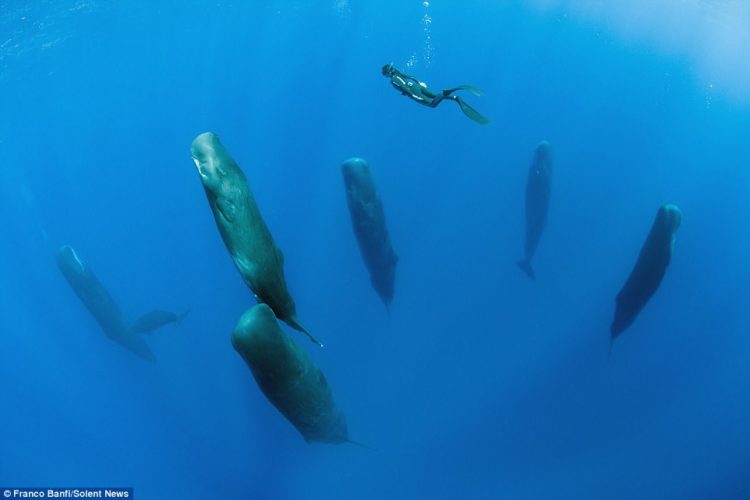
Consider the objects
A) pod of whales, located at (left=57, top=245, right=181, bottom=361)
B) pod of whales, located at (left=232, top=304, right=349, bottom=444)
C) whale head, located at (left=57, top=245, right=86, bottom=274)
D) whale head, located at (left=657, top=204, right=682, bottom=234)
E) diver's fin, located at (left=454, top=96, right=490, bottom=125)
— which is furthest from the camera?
whale head, located at (left=57, top=245, right=86, bottom=274)

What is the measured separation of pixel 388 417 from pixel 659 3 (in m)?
24.4

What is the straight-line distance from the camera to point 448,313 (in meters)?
10.1

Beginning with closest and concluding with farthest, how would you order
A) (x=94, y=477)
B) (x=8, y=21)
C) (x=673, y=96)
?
1. (x=94, y=477)
2. (x=8, y=21)
3. (x=673, y=96)

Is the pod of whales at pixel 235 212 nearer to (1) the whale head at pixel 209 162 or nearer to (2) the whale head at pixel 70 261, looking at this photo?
(1) the whale head at pixel 209 162

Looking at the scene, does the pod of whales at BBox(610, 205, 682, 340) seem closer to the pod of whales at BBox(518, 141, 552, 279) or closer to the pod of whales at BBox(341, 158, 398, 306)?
the pod of whales at BBox(518, 141, 552, 279)

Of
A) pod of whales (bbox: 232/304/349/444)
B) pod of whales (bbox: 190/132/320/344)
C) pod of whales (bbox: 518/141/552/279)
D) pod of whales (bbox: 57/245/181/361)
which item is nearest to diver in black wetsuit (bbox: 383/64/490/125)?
pod of whales (bbox: 190/132/320/344)

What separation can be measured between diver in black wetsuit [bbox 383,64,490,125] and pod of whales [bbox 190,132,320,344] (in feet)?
3.90

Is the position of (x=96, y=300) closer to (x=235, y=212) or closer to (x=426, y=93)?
(x=235, y=212)

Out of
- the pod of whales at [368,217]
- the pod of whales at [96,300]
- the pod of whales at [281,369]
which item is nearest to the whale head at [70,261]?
the pod of whales at [96,300]

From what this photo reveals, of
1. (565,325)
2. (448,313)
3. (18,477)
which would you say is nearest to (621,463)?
(565,325)

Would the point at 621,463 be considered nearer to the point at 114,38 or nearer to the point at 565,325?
the point at 565,325

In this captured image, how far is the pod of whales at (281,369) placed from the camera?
3.08 m

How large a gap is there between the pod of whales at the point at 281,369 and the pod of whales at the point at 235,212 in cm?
39

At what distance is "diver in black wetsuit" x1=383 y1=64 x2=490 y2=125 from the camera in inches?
114
